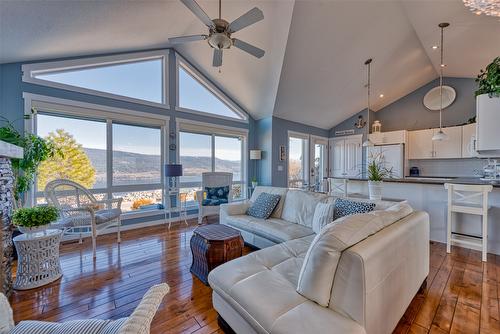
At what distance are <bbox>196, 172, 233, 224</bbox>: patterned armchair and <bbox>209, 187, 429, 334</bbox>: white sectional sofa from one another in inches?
91.7

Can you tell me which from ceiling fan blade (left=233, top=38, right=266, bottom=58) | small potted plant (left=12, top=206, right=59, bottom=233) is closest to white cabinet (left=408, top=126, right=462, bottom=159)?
ceiling fan blade (left=233, top=38, right=266, bottom=58)

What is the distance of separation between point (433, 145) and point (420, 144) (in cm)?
27

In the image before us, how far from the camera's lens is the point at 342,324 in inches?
41.6

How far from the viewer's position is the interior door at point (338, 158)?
23.5ft

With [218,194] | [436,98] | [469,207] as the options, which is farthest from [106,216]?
[436,98]

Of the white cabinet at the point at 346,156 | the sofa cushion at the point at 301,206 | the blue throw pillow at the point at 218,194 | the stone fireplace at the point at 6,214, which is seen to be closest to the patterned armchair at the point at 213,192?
the blue throw pillow at the point at 218,194

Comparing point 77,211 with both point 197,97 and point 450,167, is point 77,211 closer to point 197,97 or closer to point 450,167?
point 197,97

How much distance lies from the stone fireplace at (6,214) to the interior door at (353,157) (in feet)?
24.0

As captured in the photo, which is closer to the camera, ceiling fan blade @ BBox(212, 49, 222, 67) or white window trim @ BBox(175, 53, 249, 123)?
ceiling fan blade @ BBox(212, 49, 222, 67)

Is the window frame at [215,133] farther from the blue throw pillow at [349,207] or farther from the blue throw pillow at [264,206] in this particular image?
the blue throw pillow at [349,207]

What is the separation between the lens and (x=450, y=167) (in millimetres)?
5848

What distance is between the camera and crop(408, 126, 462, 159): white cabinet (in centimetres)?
536

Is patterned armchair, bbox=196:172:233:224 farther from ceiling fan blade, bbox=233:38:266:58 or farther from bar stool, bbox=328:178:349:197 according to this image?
ceiling fan blade, bbox=233:38:266:58

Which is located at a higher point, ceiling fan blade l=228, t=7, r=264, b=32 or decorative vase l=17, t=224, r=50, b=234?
ceiling fan blade l=228, t=7, r=264, b=32
